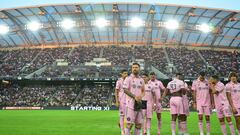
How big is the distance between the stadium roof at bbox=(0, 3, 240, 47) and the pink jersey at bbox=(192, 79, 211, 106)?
148 ft

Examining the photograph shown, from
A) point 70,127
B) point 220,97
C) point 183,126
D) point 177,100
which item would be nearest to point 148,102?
point 177,100

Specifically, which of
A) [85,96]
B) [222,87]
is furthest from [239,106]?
[85,96]

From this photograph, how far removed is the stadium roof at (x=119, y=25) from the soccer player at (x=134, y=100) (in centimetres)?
4813

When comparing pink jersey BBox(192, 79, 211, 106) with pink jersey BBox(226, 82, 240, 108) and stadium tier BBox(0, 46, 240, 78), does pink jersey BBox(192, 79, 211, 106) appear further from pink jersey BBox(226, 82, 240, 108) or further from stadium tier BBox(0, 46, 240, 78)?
stadium tier BBox(0, 46, 240, 78)

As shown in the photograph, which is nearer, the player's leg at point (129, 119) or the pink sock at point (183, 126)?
the player's leg at point (129, 119)

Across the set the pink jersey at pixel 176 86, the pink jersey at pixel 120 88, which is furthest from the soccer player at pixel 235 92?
the pink jersey at pixel 120 88

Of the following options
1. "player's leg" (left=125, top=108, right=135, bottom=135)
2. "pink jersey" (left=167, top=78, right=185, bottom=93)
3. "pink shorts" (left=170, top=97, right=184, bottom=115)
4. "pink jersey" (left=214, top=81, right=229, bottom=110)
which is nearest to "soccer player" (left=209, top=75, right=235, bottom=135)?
"pink jersey" (left=214, top=81, right=229, bottom=110)

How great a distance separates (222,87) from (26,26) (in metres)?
58.2

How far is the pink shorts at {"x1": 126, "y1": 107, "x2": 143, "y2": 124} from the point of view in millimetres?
10430

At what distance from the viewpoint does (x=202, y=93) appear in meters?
14.0

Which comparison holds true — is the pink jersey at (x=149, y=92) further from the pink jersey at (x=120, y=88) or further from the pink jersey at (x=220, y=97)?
the pink jersey at (x=220, y=97)

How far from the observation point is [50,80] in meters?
58.8

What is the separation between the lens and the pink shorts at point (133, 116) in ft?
34.2

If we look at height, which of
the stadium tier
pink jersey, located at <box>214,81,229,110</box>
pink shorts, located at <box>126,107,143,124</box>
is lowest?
pink shorts, located at <box>126,107,143,124</box>
